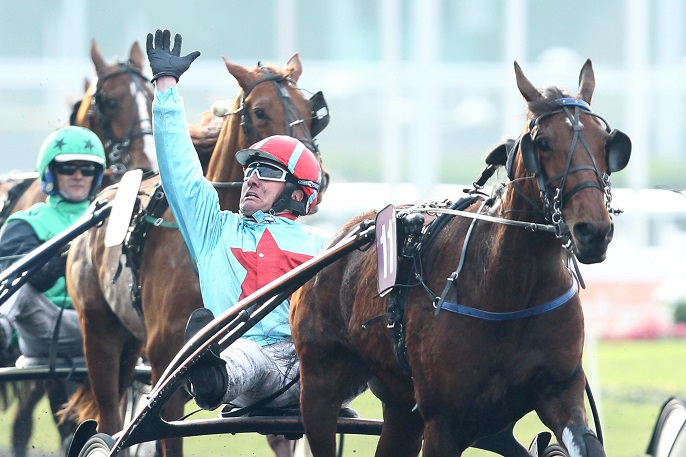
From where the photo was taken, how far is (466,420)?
4789 mm

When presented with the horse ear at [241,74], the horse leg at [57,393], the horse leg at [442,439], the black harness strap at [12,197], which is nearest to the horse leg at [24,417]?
the horse leg at [57,393]

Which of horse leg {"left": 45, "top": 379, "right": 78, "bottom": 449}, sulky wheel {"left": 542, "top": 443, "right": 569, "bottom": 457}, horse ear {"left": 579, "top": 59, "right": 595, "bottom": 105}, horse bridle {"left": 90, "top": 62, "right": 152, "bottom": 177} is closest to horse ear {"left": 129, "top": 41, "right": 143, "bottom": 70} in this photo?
horse bridle {"left": 90, "top": 62, "right": 152, "bottom": 177}

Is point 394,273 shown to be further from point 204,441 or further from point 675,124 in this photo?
point 675,124

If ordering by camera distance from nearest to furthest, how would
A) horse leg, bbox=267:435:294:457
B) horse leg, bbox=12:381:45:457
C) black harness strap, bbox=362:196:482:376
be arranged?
1. black harness strap, bbox=362:196:482:376
2. horse leg, bbox=267:435:294:457
3. horse leg, bbox=12:381:45:457

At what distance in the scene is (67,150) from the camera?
7832 millimetres

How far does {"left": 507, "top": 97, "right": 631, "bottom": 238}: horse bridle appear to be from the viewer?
14.8 feet

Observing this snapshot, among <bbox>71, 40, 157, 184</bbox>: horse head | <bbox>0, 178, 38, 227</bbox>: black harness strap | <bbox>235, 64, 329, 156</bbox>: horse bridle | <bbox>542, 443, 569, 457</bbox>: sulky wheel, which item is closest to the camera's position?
<bbox>542, 443, 569, 457</bbox>: sulky wheel

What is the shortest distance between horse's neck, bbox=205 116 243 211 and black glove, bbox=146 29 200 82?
40.0 inches

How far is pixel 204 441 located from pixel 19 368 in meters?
3.91

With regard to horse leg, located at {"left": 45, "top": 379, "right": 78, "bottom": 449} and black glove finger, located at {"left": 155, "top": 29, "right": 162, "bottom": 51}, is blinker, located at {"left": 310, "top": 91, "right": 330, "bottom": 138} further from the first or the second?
horse leg, located at {"left": 45, "top": 379, "right": 78, "bottom": 449}

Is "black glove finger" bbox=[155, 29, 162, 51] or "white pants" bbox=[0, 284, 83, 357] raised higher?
"black glove finger" bbox=[155, 29, 162, 51]

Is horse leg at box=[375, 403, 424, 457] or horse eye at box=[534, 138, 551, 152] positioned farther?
horse leg at box=[375, 403, 424, 457]

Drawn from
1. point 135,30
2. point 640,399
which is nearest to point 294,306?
point 640,399

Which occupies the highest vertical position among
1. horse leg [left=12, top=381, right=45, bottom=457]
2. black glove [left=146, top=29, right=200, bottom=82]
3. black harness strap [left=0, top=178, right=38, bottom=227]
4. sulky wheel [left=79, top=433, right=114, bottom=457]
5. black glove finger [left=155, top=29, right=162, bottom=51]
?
black glove finger [left=155, top=29, right=162, bottom=51]
